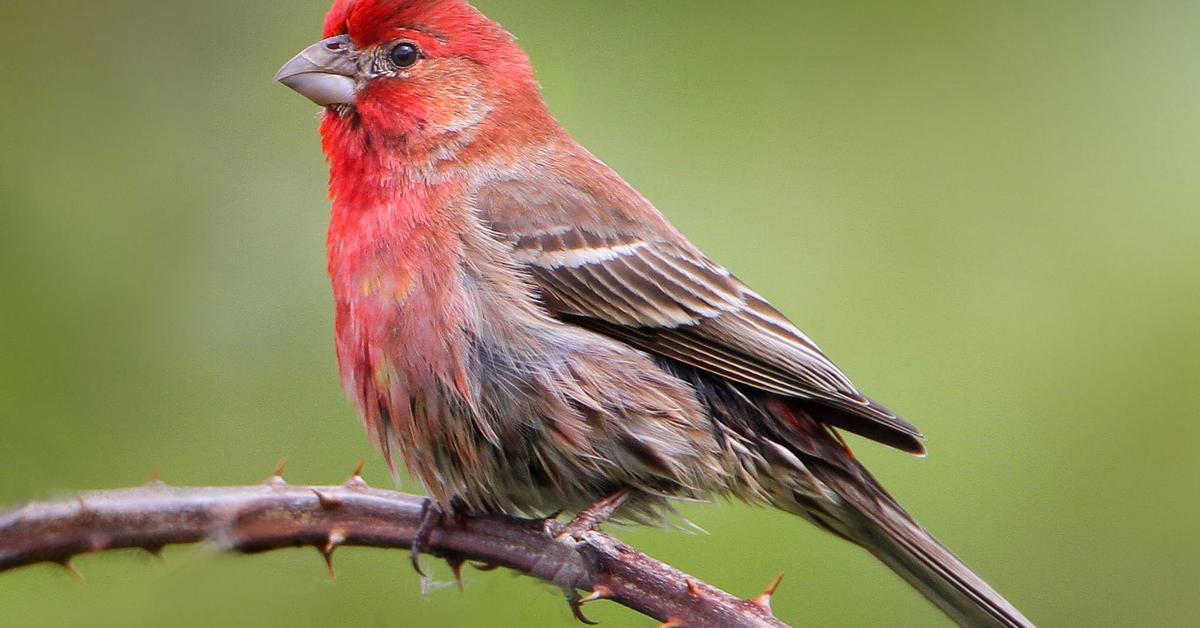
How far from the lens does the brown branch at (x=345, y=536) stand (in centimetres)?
219

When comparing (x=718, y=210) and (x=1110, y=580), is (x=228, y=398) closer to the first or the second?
(x=718, y=210)

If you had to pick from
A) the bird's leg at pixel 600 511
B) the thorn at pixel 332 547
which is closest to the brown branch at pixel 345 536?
the thorn at pixel 332 547

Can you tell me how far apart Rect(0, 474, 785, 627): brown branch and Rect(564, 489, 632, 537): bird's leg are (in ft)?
0.38

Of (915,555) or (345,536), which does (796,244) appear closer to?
(915,555)

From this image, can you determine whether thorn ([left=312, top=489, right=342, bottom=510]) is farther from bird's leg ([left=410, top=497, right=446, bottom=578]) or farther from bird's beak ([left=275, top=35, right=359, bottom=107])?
bird's beak ([left=275, top=35, right=359, bottom=107])

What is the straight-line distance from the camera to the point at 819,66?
6129mm

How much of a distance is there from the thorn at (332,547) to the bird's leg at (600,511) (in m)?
1.07

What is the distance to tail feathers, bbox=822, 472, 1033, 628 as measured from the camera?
13.7 feet

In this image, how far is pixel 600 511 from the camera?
163 inches

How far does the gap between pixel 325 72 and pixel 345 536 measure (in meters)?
2.20

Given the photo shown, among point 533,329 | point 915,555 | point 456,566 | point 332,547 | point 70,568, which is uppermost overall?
point 533,329

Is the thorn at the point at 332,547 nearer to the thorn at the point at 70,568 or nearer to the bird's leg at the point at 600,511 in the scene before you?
the thorn at the point at 70,568

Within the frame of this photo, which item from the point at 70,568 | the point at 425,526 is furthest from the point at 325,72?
the point at 70,568

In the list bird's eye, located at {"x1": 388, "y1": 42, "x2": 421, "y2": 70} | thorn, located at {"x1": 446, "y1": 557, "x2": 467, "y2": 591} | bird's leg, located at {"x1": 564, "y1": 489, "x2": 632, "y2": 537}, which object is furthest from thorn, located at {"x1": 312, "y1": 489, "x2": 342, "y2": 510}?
bird's eye, located at {"x1": 388, "y1": 42, "x2": 421, "y2": 70}
